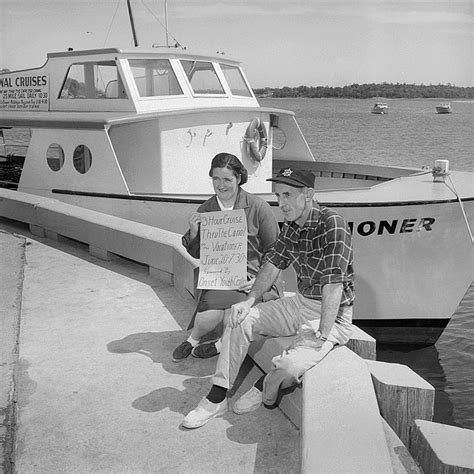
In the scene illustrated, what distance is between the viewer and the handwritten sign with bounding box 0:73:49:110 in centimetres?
1039

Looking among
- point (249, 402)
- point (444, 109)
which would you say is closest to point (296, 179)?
point (249, 402)

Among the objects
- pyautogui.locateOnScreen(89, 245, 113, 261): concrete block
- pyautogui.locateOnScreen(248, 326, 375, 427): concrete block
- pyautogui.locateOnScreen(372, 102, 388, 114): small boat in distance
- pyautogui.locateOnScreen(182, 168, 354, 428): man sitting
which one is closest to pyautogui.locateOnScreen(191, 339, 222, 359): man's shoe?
pyautogui.locateOnScreen(248, 326, 375, 427): concrete block

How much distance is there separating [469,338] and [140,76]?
7069 millimetres

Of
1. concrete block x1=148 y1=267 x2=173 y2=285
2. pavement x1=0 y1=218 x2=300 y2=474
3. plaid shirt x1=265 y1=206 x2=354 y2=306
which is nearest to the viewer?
pavement x1=0 y1=218 x2=300 y2=474

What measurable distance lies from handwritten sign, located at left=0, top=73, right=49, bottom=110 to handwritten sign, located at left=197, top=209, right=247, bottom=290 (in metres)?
7.03

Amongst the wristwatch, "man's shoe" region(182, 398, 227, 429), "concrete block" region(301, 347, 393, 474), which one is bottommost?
"man's shoe" region(182, 398, 227, 429)

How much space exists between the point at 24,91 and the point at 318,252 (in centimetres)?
861

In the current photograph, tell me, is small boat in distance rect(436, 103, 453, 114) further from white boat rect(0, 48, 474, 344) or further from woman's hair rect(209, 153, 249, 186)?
woman's hair rect(209, 153, 249, 186)

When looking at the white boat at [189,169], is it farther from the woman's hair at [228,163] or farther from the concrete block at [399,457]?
the concrete block at [399,457]

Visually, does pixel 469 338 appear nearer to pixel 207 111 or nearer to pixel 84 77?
pixel 207 111

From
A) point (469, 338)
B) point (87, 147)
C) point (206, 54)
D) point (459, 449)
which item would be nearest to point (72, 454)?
point (459, 449)

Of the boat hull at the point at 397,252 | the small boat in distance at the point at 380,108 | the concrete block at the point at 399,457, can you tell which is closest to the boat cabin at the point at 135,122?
the boat hull at the point at 397,252

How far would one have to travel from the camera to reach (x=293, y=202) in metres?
3.62

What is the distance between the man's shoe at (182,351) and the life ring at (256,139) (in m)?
6.16
